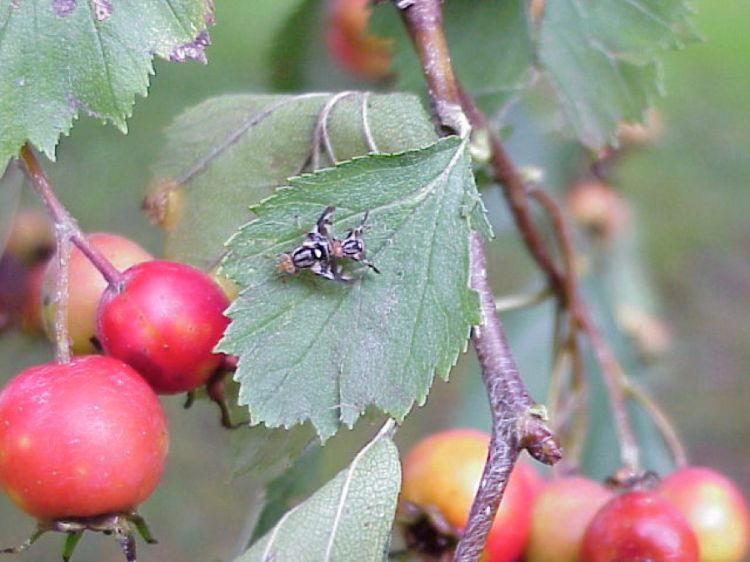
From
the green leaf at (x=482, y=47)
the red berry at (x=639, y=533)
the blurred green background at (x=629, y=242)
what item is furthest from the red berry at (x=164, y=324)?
the blurred green background at (x=629, y=242)

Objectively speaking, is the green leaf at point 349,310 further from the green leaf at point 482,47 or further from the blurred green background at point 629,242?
the blurred green background at point 629,242

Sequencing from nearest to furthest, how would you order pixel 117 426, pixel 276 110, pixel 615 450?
1. pixel 117 426
2. pixel 276 110
3. pixel 615 450

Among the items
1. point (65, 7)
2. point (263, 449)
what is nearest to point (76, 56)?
point (65, 7)

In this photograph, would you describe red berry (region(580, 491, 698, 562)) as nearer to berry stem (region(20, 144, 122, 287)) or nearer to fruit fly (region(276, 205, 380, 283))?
fruit fly (region(276, 205, 380, 283))

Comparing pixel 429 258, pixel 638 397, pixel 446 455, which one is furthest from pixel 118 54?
pixel 638 397

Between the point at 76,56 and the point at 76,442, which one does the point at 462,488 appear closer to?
the point at 76,442

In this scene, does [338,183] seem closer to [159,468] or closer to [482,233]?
[482,233]

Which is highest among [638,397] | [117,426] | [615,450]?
[117,426]
